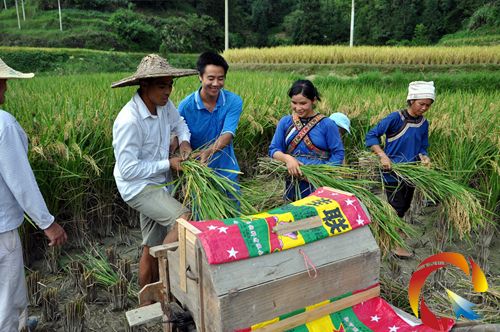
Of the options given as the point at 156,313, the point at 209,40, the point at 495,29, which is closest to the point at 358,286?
the point at 156,313

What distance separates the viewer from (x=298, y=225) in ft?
4.85

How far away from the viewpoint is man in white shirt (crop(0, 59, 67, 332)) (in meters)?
1.70

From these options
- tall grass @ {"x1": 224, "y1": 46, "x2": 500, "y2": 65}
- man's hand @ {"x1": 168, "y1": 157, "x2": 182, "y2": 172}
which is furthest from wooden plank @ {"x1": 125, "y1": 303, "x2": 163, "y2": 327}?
tall grass @ {"x1": 224, "y1": 46, "x2": 500, "y2": 65}

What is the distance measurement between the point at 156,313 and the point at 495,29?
104 ft

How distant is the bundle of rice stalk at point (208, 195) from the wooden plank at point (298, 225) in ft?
1.32

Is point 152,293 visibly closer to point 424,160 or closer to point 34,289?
point 34,289

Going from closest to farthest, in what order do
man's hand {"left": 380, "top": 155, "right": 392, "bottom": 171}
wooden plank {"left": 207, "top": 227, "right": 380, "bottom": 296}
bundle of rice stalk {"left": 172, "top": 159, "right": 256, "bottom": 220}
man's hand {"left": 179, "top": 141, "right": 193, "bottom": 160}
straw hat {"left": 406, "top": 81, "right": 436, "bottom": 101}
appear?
wooden plank {"left": 207, "top": 227, "right": 380, "bottom": 296} < bundle of rice stalk {"left": 172, "top": 159, "right": 256, "bottom": 220} < man's hand {"left": 179, "top": 141, "right": 193, "bottom": 160} < man's hand {"left": 380, "top": 155, "right": 392, "bottom": 171} < straw hat {"left": 406, "top": 81, "right": 436, "bottom": 101}

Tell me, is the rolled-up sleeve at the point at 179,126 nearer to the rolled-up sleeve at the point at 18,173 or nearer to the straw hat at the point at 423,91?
the rolled-up sleeve at the point at 18,173

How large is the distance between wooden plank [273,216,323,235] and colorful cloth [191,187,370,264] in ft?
0.04

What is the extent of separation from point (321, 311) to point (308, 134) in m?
1.20

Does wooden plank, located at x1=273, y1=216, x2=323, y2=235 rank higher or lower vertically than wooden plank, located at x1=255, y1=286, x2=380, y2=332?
higher

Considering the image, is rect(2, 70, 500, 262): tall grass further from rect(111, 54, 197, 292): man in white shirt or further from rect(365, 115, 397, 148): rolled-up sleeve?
rect(111, 54, 197, 292): man in white shirt

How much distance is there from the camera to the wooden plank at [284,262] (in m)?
1.29

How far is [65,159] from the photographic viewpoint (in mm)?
2965
